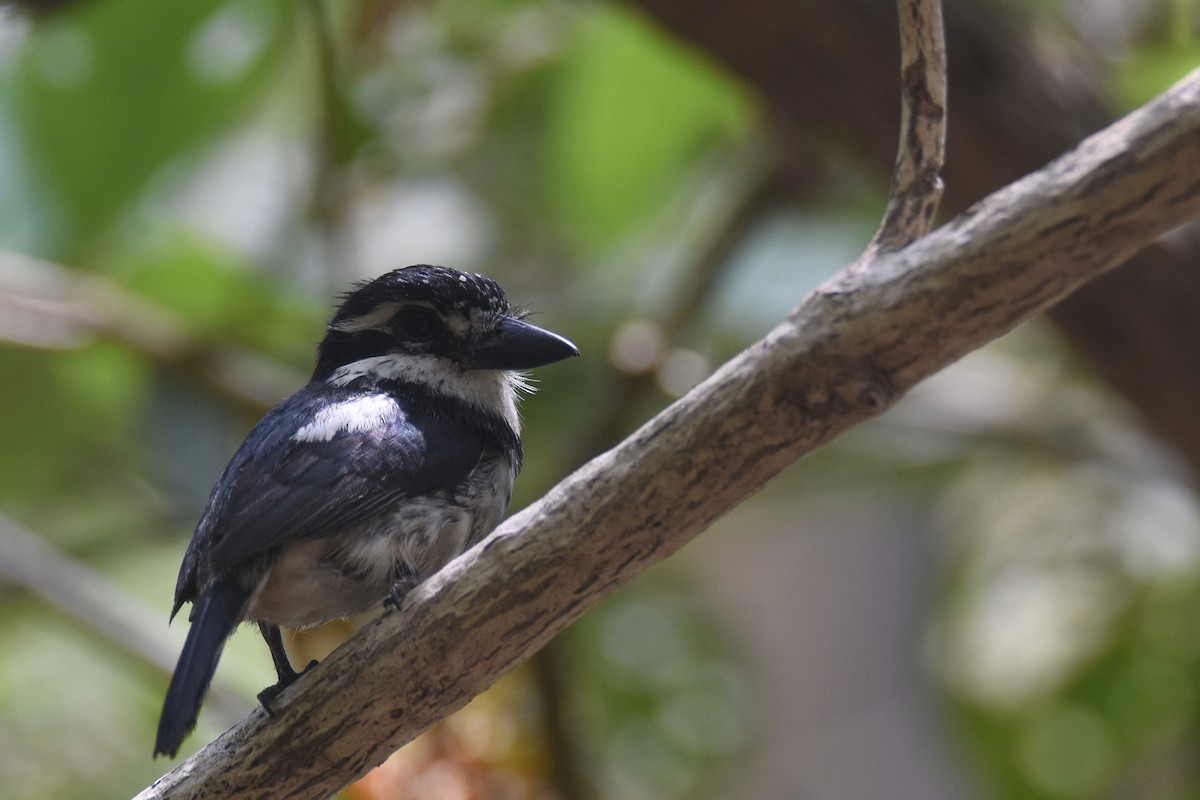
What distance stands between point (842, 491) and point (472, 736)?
1.66 meters

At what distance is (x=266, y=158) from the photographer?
12.4ft

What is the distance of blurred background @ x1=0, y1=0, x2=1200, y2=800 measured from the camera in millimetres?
2818

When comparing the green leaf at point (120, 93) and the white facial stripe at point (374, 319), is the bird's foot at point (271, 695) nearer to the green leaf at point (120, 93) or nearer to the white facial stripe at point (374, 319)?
the white facial stripe at point (374, 319)

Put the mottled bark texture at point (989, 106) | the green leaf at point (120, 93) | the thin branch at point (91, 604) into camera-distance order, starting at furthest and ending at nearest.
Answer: the green leaf at point (120, 93) → the mottled bark texture at point (989, 106) → the thin branch at point (91, 604)

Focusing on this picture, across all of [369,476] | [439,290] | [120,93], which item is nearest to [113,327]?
[120,93]

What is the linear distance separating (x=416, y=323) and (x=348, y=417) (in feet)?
0.95

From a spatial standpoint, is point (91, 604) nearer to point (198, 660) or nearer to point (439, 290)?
point (439, 290)

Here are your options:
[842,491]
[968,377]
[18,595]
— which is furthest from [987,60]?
[18,595]

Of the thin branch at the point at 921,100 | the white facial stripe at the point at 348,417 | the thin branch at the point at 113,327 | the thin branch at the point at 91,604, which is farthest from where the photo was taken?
the thin branch at the point at 113,327

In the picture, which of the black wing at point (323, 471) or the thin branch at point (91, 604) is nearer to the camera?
the black wing at point (323, 471)

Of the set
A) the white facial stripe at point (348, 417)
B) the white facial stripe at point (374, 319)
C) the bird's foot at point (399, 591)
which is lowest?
the bird's foot at point (399, 591)

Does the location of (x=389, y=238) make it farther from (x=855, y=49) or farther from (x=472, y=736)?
(x=472, y=736)

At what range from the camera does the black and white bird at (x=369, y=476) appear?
5.59ft

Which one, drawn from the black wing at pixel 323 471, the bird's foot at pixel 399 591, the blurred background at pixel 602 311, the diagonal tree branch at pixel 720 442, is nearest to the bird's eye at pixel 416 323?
the black wing at pixel 323 471
